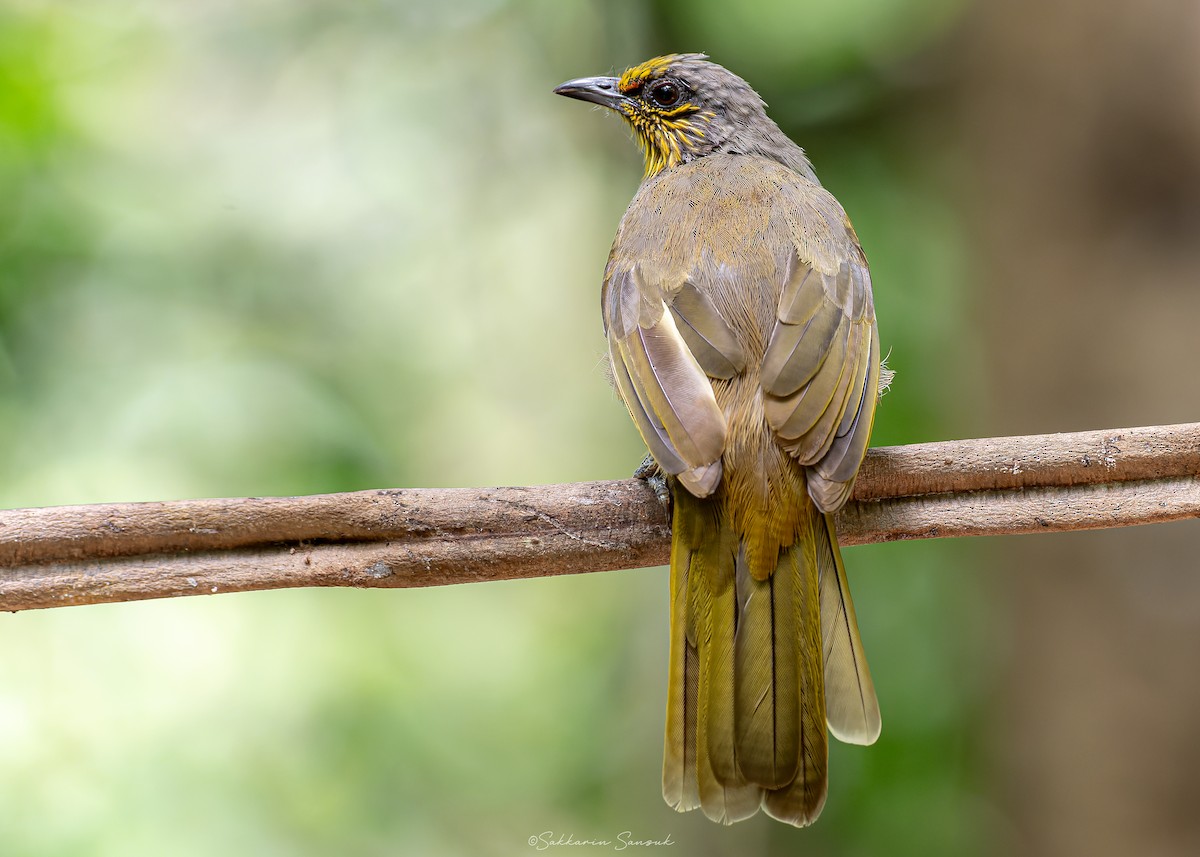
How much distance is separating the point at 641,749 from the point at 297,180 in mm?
2904

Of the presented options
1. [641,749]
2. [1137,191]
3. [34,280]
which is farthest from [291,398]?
[1137,191]

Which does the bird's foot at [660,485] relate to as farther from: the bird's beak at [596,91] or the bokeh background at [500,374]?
the bird's beak at [596,91]

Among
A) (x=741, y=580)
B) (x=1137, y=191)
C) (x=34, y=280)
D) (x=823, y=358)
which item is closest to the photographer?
(x=741, y=580)

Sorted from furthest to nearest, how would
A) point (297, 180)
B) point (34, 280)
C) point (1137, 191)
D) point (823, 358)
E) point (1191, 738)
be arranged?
point (297, 180), point (1137, 191), point (1191, 738), point (34, 280), point (823, 358)

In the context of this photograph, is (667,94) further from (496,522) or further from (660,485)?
(496,522)

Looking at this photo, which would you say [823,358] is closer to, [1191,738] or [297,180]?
[1191,738]

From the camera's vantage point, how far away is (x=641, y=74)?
3.94 metres

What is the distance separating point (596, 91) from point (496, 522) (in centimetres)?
221

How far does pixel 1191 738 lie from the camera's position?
400cm

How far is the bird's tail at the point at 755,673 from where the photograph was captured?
7.31 feet

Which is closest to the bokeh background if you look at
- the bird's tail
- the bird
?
the bird

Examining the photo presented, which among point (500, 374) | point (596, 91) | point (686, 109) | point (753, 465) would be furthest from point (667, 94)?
point (753, 465)

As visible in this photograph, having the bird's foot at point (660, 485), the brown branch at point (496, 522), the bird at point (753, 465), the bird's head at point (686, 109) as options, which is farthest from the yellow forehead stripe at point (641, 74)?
the brown branch at point (496, 522)

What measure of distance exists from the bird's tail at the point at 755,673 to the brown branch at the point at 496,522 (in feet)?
0.42
